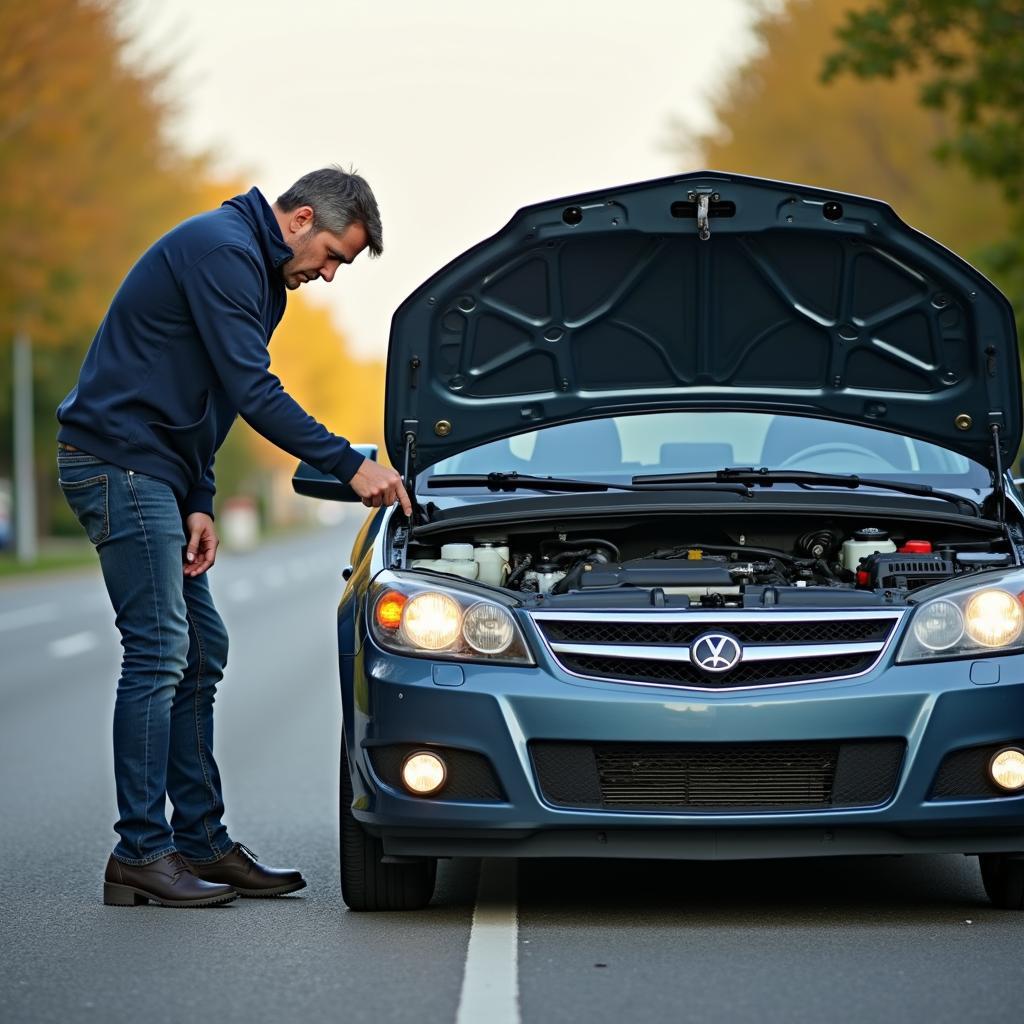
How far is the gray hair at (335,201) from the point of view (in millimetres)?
5641

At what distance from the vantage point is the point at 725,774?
509 cm

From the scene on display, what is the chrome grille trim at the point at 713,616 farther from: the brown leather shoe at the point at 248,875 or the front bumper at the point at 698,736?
the brown leather shoe at the point at 248,875

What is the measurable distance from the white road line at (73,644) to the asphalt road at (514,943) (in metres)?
9.39

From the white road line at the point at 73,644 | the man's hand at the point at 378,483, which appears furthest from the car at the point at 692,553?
the white road line at the point at 73,644

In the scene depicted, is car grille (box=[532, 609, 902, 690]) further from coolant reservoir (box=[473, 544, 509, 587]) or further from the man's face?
the man's face

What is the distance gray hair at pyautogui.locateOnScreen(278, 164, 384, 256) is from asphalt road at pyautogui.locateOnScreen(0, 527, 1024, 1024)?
5.96 ft

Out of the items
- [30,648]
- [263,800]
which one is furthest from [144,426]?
[30,648]

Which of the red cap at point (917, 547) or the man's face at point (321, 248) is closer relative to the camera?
the man's face at point (321, 248)

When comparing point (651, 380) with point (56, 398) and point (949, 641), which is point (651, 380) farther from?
point (56, 398)

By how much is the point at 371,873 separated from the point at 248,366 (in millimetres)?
1352

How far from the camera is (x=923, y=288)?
6.28 m

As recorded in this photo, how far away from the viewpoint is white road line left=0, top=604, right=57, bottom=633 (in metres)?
20.9

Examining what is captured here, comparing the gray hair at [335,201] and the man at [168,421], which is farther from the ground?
the gray hair at [335,201]

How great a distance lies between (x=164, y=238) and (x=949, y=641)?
228 cm
